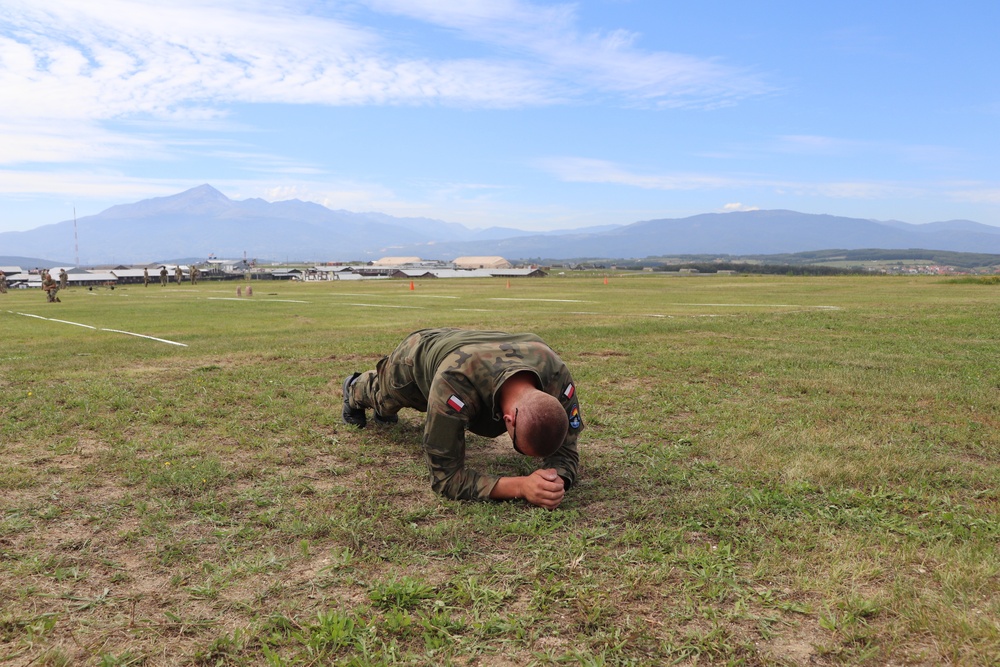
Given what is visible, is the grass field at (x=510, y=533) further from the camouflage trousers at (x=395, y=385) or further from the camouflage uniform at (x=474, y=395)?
the camouflage trousers at (x=395, y=385)

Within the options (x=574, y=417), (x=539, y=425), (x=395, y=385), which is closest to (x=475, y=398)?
(x=539, y=425)

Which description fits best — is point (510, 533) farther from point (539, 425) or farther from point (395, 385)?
point (395, 385)

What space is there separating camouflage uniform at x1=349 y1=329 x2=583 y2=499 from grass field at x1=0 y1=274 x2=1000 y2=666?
217 mm

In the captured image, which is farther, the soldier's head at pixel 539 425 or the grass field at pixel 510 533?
the soldier's head at pixel 539 425

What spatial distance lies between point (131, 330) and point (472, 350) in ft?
52.6

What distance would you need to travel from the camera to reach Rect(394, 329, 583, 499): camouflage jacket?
455 cm

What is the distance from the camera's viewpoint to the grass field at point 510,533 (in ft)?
10.1

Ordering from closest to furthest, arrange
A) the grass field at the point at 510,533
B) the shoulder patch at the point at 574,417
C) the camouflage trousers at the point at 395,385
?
the grass field at the point at 510,533, the shoulder patch at the point at 574,417, the camouflage trousers at the point at 395,385

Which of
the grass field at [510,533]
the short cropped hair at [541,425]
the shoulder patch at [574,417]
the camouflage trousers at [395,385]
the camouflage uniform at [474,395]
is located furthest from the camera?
the camouflage trousers at [395,385]

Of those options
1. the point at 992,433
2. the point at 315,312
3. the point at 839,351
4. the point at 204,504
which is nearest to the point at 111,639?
the point at 204,504

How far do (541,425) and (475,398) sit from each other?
71cm

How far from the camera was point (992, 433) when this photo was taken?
643cm

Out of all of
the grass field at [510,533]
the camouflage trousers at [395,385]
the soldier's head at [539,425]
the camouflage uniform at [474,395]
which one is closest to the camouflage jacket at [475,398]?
the camouflage uniform at [474,395]

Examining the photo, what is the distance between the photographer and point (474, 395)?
4.57 meters
